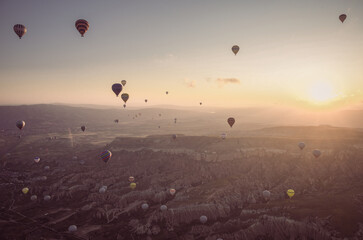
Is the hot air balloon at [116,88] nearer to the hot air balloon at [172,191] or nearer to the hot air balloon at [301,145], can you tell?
the hot air balloon at [172,191]

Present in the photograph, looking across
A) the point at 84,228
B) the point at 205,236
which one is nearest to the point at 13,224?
the point at 84,228

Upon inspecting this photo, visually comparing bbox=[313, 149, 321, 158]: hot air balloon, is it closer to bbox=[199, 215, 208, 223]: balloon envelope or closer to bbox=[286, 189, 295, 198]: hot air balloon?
bbox=[286, 189, 295, 198]: hot air balloon

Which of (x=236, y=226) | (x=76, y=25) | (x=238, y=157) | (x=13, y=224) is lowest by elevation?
(x=13, y=224)

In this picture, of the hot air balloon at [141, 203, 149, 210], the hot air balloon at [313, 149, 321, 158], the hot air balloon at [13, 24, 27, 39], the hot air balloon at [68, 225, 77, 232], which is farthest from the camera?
the hot air balloon at [313, 149, 321, 158]

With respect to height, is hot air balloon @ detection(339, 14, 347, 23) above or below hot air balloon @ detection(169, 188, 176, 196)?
above

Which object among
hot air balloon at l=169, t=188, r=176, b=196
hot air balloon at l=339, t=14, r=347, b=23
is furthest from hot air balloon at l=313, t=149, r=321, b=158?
hot air balloon at l=169, t=188, r=176, b=196

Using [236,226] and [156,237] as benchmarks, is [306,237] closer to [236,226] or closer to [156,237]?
[236,226]

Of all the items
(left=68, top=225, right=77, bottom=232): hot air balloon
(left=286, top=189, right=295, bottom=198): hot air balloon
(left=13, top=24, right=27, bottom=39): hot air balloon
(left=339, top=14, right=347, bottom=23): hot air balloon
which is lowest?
(left=68, top=225, right=77, bottom=232): hot air balloon

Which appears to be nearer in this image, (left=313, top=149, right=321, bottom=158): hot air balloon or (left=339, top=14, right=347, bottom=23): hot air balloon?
(left=339, top=14, right=347, bottom=23): hot air balloon
